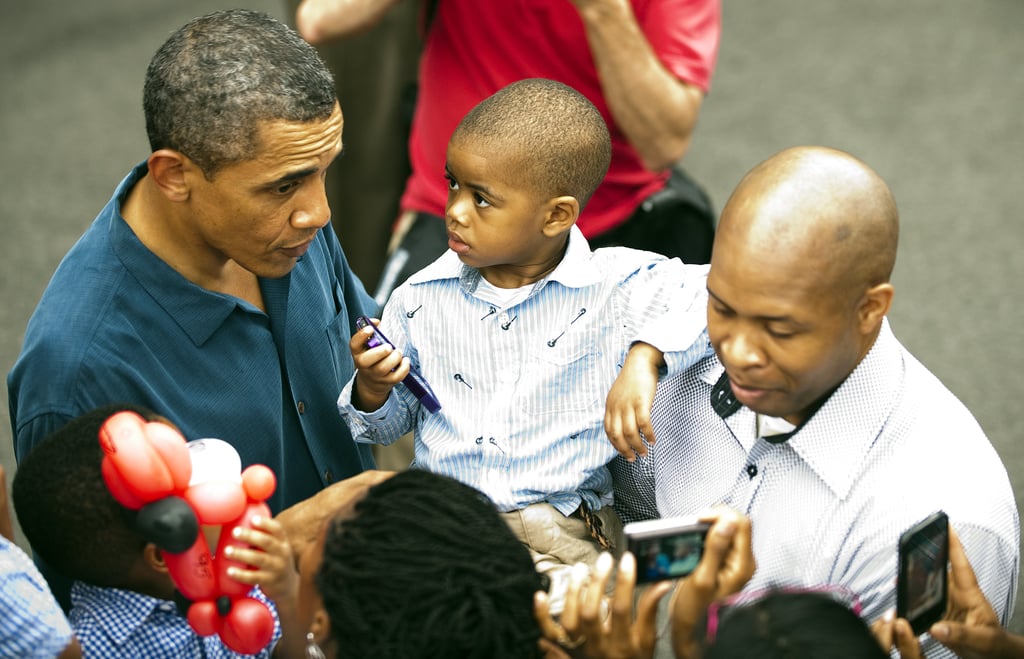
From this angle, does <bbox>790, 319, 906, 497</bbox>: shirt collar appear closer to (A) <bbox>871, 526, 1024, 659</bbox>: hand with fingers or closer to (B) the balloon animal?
(A) <bbox>871, 526, 1024, 659</bbox>: hand with fingers

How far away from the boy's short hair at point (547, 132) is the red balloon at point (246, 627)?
0.85 m

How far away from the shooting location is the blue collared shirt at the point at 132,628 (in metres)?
1.82

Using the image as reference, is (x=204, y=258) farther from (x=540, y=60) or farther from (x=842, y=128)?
(x=842, y=128)

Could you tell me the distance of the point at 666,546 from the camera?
1.63 metres

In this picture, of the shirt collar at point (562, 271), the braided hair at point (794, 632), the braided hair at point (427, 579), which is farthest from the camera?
the shirt collar at point (562, 271)

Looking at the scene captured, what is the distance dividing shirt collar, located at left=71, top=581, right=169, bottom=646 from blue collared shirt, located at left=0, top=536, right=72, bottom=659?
0.48 feet

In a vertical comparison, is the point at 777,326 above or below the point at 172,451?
above

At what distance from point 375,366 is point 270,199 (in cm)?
34

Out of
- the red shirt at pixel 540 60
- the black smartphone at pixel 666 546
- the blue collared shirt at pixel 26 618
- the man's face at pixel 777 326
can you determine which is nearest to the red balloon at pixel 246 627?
the blue collared shirt at pixel 26 618

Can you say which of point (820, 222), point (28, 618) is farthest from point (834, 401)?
point (28, 618)

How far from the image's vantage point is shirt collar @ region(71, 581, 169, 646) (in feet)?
6.00

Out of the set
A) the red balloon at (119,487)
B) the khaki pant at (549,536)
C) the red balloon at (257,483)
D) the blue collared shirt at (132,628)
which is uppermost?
the red balloon at (119,487)

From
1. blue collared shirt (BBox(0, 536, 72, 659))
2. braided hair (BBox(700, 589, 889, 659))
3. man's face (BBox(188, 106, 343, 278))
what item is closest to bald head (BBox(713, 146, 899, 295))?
braided hair (BBox(700, 589, 889, 659))

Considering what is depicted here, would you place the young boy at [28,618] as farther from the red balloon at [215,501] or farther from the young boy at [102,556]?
the red balloon at [215,501]
